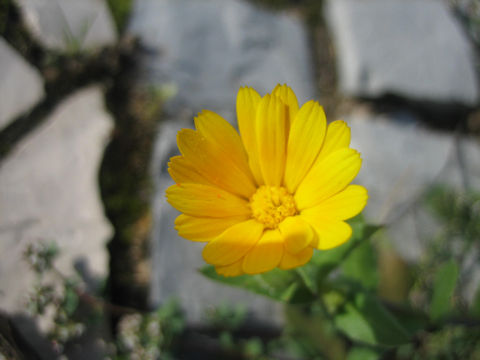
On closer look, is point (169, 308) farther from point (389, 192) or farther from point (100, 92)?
point (389, 192)

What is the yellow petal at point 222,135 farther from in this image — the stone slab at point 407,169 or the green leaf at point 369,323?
the stone slab at point 407,169

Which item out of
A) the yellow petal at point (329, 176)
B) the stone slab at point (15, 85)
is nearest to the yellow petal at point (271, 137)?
the yellow petal at point (329, 176)

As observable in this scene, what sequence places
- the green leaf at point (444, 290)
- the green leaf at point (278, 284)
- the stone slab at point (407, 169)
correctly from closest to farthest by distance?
1. the green leaf at point (278, 284)
2. the green leaf at point (444, 290)
3. the stone slab at point (407, 169)

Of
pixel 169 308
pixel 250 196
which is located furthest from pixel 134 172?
pixel 250 196

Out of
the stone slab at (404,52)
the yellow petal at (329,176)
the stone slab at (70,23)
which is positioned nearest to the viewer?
the yellow petal at (329,176)

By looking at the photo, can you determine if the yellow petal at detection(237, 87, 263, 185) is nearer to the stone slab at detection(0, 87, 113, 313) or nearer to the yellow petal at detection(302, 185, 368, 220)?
the yellow petal at detection(302, 185, 368, 220)
